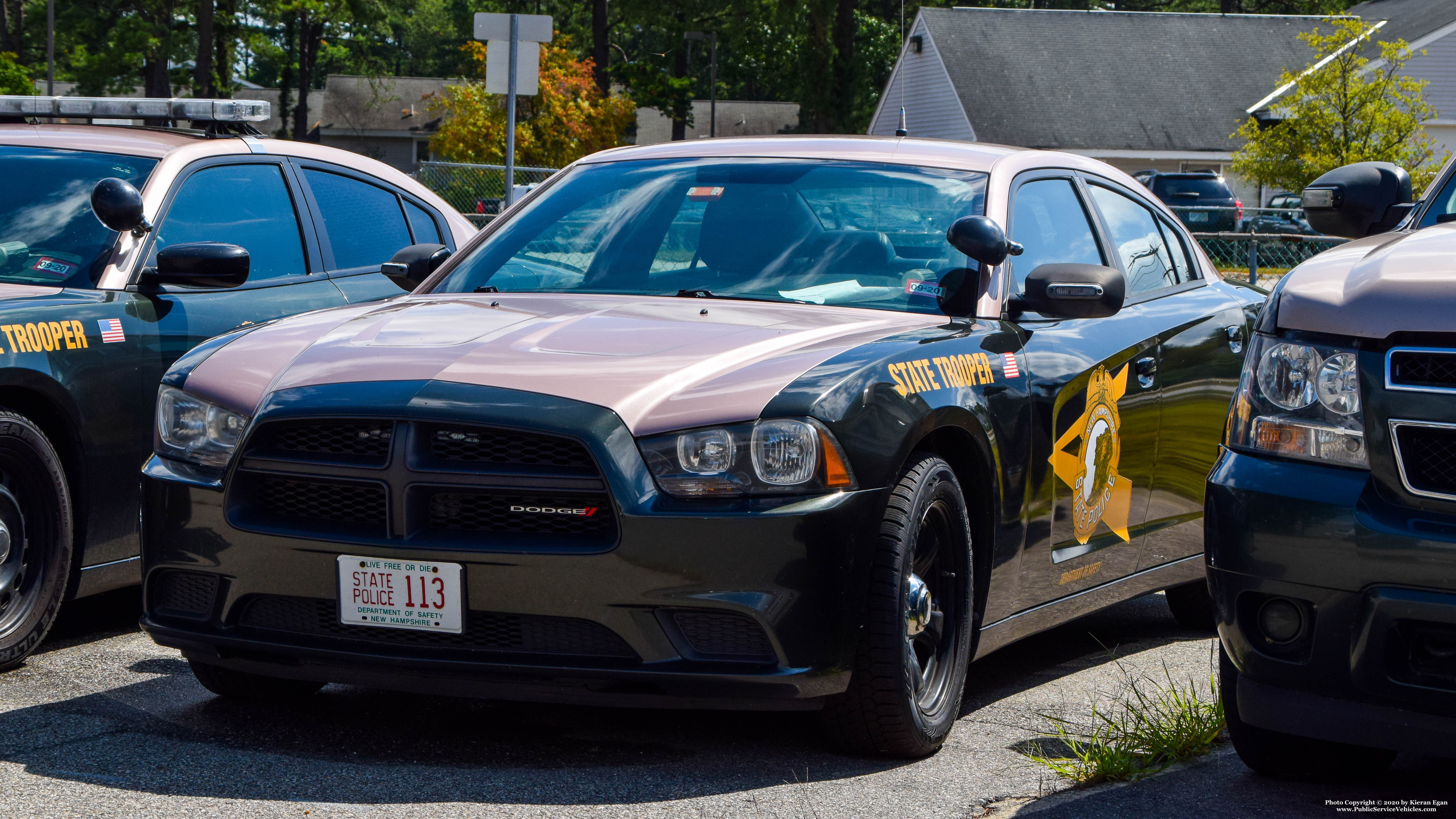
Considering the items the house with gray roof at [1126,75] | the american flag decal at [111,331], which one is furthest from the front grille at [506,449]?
the house with gray roof at [1126,75]

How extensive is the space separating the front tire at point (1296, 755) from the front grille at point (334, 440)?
1961 millimetres

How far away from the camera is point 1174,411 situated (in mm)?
5609

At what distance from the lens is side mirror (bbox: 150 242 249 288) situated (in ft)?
18.2

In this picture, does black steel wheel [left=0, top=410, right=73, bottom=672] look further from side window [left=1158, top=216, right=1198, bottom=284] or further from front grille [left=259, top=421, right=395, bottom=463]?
side window [left=1158, top=216, right=1198, bottom=284]

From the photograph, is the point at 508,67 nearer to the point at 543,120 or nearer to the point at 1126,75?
the point at 543,120

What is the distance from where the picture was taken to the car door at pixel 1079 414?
15.9 ft

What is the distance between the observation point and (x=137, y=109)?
6.75m

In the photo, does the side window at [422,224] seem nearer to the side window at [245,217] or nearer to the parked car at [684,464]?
the side window at [245,217]

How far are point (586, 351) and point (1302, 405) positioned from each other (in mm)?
1630

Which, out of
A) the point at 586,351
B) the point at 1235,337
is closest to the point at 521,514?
the point at 586,351

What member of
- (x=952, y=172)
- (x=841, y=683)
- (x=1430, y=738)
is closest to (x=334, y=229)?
(x=952, y=172)

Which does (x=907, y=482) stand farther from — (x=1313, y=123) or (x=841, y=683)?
(x=1313, y=123)

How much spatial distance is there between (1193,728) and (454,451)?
193 centimetres

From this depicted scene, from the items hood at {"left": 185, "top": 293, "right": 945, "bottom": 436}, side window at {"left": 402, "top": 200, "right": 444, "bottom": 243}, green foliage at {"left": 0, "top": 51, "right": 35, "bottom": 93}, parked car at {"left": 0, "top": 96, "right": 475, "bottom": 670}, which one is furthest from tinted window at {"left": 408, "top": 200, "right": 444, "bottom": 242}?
green foliage at {"left": 0, "top": 51, "right": 35, "bottom": 93}
